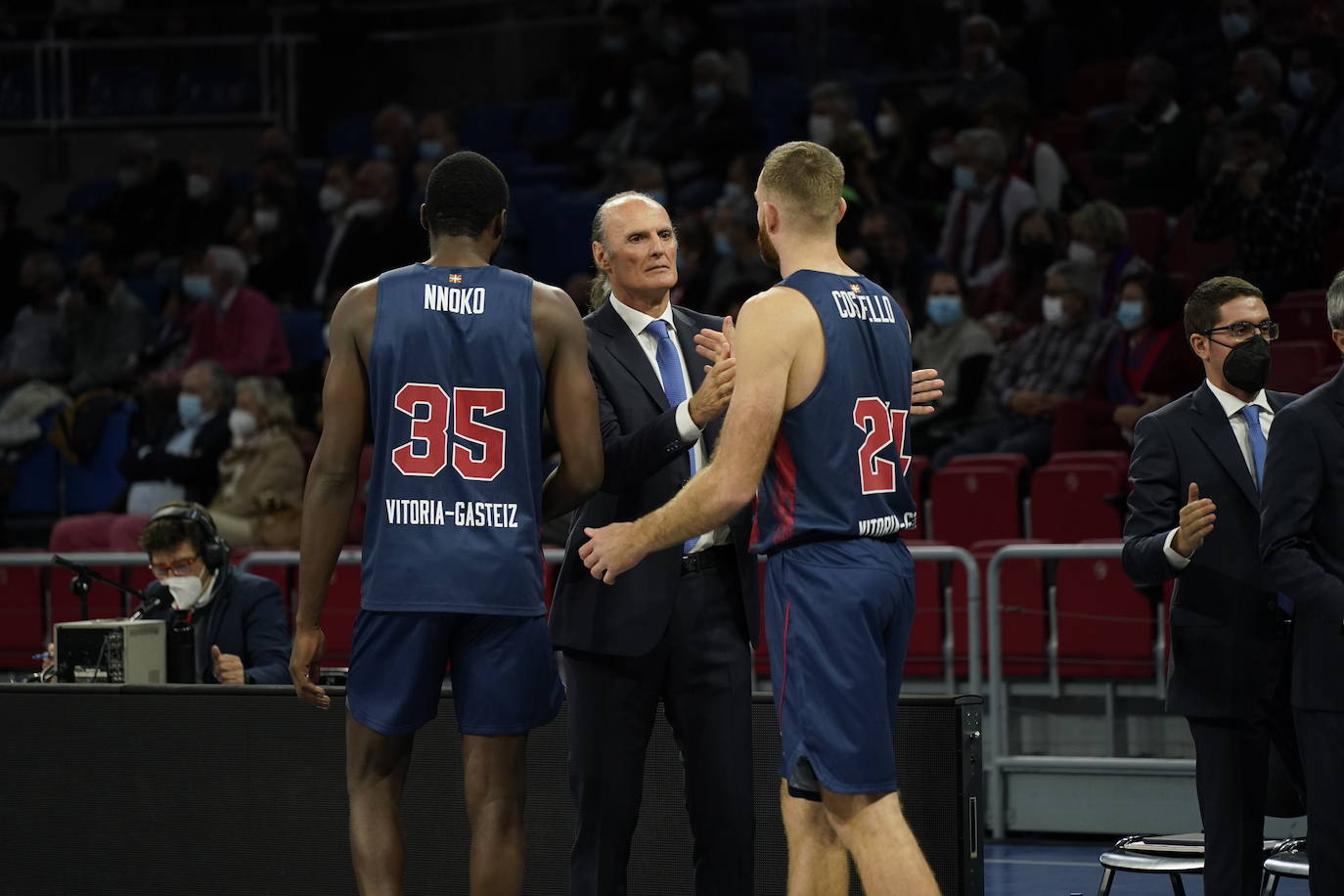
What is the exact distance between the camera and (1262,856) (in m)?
5.46

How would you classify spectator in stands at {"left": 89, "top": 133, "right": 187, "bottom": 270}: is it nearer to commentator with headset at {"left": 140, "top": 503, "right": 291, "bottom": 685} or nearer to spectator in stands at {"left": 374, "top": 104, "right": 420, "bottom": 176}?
spectator in stands at {"left": 374, "top": 104, "right": 420, "bottom": 176}

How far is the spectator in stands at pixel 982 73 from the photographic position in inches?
496

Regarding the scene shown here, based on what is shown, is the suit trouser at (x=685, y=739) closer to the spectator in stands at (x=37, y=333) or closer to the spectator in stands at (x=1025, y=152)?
the spectator in stands at (x=1025, y=152)

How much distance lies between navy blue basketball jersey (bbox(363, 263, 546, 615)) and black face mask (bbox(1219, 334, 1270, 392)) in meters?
2.10

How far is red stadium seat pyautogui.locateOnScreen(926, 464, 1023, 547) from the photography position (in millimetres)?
9141

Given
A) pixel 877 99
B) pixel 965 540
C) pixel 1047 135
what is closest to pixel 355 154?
pixel 877 99

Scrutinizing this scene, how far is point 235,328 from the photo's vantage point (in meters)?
12.4

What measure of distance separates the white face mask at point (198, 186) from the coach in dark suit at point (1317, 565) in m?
11.5

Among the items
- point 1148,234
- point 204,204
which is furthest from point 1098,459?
point 204,204

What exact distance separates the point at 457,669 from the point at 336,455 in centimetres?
58

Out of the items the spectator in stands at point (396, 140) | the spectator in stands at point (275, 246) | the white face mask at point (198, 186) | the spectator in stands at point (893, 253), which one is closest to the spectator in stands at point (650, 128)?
the spectator in stands at point (396, 140)

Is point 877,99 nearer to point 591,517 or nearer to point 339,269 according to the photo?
point 339,269

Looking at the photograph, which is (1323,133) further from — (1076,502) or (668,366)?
(668,366)

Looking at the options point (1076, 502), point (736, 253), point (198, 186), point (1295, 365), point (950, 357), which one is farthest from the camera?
point (198, 186)
